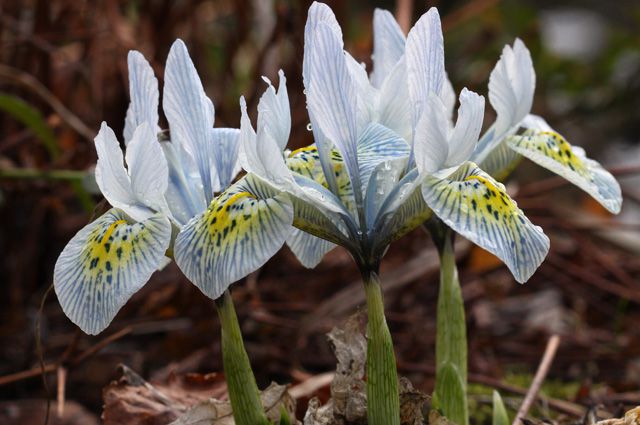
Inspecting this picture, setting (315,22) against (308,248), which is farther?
(308,248)

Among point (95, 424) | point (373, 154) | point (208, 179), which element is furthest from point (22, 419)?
point (373, 154)

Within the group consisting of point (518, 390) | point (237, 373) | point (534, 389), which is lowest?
point (518, 390)

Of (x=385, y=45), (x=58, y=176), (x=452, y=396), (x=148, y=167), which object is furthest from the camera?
(x=58, y=176)

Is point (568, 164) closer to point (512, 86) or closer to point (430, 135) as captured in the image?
point (512, 86)

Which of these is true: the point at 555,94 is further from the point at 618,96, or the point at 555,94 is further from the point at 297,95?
the point at 297,95

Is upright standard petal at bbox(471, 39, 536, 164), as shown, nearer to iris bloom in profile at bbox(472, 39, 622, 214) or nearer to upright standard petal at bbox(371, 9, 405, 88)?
iris bloom in profile at bbox(472, 39, 622, 214)

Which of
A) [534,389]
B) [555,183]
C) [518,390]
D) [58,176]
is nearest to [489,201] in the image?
[534,389]

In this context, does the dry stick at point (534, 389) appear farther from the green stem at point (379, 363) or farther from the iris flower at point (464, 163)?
the green stem at point (379, 363)
